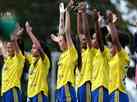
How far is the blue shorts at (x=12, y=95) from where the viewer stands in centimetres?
1512

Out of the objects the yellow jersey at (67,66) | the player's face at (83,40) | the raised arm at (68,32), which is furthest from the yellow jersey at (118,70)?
the raised arm at (68,32)

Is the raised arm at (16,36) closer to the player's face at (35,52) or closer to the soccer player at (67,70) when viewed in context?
the player's face at (35,52)

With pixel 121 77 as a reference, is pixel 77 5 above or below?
above

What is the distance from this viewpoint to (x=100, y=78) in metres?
14.4

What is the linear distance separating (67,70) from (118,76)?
81 cm

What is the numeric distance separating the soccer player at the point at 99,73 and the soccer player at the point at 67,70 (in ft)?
1.18

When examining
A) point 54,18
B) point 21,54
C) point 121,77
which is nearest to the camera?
point 121,77

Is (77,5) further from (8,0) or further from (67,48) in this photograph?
(8,0)

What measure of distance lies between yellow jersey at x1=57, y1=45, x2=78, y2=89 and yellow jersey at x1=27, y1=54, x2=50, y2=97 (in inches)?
10.6

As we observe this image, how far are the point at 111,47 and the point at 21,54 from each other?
5.02ft

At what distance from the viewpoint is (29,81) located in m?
14.9

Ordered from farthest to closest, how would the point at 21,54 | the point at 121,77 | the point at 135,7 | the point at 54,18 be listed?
the point at 135,7 < the point at 54,18 < the point at 21,54 < the point at 121,77

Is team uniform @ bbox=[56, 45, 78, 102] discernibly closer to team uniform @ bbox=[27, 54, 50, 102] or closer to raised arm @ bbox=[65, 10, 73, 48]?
raised arm @ bbox=[65, 10, 73, 48]

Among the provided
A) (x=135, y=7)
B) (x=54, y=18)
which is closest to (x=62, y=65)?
Answer: (x=54, y=18)
